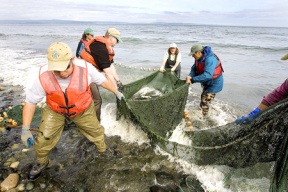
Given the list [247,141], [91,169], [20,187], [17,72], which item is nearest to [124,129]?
[91,169]

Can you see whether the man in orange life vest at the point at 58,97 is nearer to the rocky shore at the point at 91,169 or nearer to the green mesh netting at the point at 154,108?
the rocky shore at the point at 91,169

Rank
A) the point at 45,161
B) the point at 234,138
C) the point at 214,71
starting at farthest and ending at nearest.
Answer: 1. the point at 214,71
2. the point at 45,161
3. the point at 234,138

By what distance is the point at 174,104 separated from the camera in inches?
170

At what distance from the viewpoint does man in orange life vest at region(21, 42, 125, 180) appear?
8.41 feet

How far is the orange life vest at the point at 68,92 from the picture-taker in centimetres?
270

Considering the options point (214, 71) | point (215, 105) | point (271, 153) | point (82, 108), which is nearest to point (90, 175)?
point (82, 108)

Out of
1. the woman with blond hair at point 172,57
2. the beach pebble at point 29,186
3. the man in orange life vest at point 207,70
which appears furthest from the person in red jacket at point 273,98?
the woman with blond hair at point 172,57

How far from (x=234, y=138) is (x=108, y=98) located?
4867mm

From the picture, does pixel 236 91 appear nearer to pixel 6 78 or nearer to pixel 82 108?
pixel 82 108

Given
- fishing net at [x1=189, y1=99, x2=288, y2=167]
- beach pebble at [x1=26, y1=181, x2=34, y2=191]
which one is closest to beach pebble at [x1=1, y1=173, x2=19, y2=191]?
beach pebble at [x1=26, y1=181, x2=34, y2=191]

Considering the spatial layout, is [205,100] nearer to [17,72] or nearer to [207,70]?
[207,70]

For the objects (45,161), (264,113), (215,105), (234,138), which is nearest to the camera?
(264,113)

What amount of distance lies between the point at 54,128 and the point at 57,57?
121cm

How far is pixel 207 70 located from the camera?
15.0 feet
